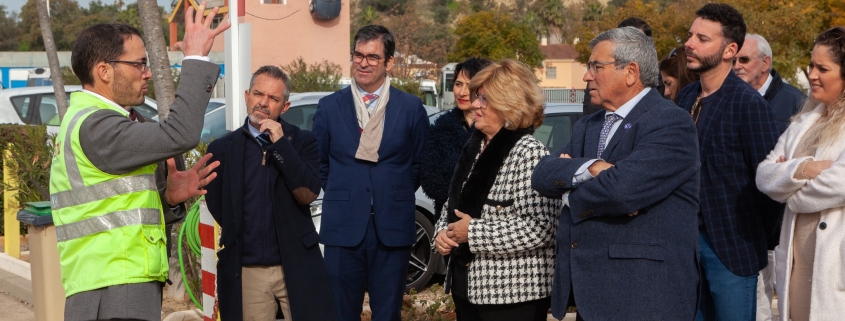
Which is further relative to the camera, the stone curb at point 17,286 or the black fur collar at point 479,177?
the stone curb at point 17,286

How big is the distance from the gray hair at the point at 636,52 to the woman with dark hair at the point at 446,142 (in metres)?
1.41

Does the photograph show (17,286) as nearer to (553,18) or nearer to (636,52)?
(636,52)

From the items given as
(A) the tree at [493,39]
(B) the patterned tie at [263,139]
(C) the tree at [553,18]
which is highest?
(C) the tree at [553,18]

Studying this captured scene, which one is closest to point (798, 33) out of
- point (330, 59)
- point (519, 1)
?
point (330, 59)

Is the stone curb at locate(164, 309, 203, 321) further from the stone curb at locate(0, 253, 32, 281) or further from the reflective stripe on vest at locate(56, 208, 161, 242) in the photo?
the reflective stripe on vest at locate(56, 208, 161, 242)

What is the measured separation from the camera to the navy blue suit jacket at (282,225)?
444 cm

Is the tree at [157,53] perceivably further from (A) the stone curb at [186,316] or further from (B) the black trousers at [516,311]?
(B) the black trousers at [516,311]

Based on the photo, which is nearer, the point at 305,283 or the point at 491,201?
the point at 491,201

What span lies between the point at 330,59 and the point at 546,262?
4352cm

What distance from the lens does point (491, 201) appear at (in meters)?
4.05

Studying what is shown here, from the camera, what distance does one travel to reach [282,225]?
4488mm

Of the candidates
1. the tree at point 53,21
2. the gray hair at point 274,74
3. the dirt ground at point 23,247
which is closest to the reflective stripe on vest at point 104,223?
the gray hair at point 274,74

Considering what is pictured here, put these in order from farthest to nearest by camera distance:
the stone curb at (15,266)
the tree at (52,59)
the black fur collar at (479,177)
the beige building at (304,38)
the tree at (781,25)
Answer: the beige building at (304,38), the tree at (781,25), the tree at (52,59), the stone curb at (15,266), the black fur collar at (479,177)

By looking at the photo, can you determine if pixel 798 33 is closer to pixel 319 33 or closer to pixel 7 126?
pixel 319 33
